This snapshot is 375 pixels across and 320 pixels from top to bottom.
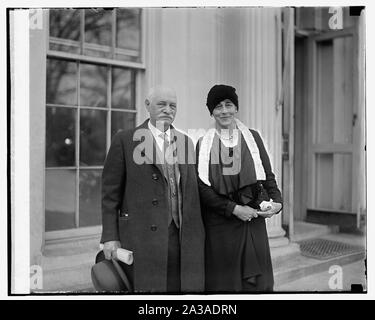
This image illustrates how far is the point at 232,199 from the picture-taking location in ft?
9.54

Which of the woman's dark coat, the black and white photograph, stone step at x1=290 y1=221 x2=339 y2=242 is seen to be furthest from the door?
the woman's dark coat

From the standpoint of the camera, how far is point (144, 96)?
2926mm

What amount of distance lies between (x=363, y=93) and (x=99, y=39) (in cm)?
196

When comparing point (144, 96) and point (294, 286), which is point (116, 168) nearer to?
point (144, 96)

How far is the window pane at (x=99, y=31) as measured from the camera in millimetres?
2916

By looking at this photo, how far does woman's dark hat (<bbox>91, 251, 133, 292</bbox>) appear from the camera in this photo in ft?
9.37

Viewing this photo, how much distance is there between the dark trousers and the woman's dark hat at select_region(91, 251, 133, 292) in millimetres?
275

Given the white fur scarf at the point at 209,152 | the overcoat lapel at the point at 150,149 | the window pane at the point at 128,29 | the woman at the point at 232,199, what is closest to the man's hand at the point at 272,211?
the woman at the point at 232,199

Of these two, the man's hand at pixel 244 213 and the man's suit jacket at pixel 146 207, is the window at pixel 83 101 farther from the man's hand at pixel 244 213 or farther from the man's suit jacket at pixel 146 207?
the man's hand at pixel 244 213

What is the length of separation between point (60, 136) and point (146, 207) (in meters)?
0.76

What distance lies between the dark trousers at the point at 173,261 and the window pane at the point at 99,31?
50.2 inches

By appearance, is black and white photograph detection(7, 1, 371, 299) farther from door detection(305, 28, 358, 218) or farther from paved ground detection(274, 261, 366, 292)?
door detection(305, 28, 358, 218)

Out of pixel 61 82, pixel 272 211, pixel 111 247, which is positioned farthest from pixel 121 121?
pixel 272 211
